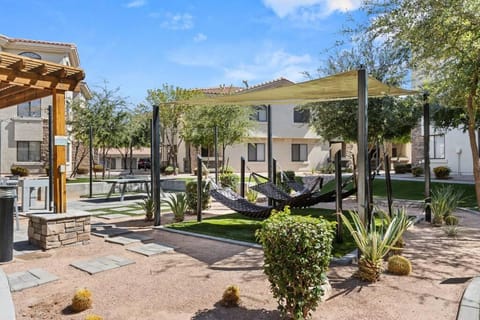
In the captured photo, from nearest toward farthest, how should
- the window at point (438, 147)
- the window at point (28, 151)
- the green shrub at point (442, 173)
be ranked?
the green shrub at point (442, 173)
the window at point (438, 147)
the window at point (28, 151)

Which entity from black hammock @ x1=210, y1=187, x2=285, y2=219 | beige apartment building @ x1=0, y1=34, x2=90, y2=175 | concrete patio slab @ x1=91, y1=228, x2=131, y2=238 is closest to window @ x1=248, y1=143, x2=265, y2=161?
beige apartment building @ x1=0, y1=34, x2=90, y2=175

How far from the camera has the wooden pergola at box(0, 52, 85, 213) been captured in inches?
207

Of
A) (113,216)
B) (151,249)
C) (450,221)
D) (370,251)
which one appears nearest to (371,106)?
(450,221)

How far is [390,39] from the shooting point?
18.0ft

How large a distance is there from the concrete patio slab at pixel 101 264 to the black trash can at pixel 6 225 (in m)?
0.89

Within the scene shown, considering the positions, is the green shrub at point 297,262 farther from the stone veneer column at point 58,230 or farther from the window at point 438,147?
the window at point 438,147

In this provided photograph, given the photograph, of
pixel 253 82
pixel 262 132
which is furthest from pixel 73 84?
pixel 262 132

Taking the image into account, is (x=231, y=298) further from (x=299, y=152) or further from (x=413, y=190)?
(x=299, y=152)

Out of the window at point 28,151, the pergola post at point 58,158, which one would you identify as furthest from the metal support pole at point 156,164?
the window at point 28,151

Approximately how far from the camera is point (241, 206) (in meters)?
6.74

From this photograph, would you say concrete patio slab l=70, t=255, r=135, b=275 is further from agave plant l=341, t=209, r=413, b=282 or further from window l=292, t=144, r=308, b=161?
window l=292, t=144, r=308, b=161

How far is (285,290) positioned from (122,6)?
8.97 metres

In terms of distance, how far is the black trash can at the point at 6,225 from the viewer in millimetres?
4566

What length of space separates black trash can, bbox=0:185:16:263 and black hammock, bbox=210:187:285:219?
3.43 meters
